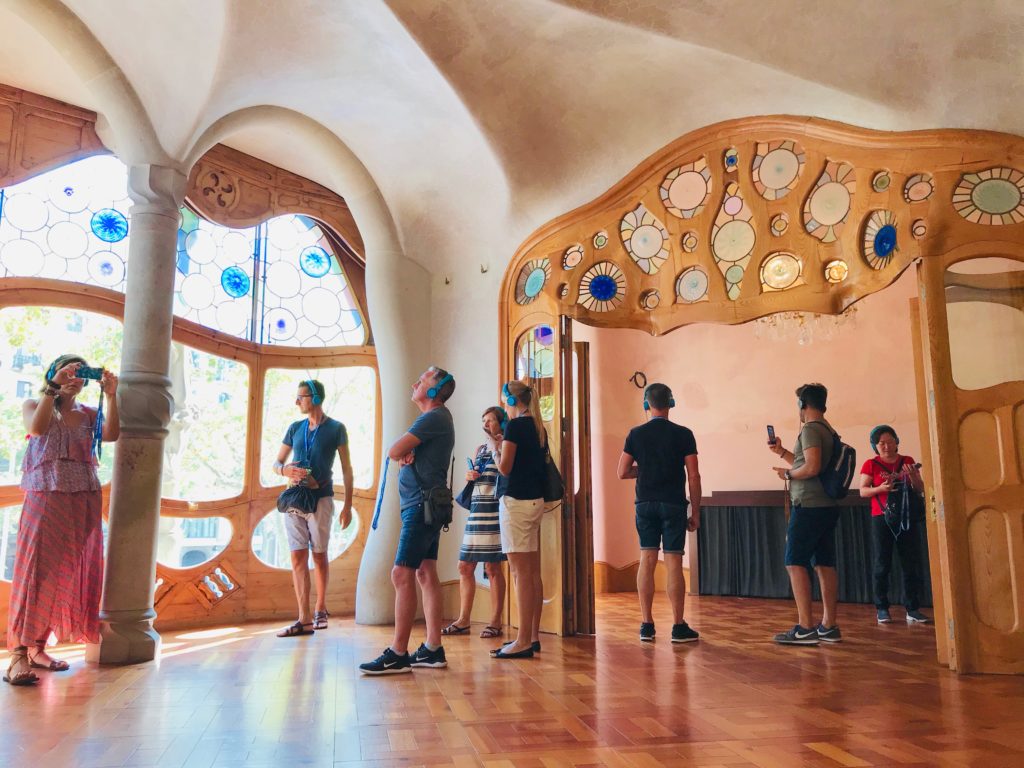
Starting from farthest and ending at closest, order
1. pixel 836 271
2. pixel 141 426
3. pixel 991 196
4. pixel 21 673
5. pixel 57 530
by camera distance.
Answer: pixel 836 271 → pixel 141 426 → pixel 991 196 → pixel 57 530 → pixel 21 673

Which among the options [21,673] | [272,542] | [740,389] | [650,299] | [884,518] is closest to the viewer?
[21,673]

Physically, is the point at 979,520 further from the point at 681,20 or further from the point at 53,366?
the point at 53,366

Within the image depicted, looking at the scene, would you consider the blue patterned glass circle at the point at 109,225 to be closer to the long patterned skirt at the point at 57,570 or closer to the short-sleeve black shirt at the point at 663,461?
the long patterned skirt at the point at 57,570

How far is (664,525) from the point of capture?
4773 mm

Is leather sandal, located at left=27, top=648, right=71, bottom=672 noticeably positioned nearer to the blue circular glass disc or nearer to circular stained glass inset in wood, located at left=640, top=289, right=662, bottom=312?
the blue circular glass disc

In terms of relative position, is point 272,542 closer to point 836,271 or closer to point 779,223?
point 779,223

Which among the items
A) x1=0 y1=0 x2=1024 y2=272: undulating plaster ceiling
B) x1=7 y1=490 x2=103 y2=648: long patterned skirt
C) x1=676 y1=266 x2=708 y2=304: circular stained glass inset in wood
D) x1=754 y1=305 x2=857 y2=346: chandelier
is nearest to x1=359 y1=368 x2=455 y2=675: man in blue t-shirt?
x1=7 y1=490 x2=103 y2=648: long patterned skirt

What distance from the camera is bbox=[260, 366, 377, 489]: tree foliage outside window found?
6613mm

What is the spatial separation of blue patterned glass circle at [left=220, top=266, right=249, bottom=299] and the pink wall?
3.78 meters

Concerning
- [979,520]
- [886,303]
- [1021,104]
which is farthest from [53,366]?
[886,303]

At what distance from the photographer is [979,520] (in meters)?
3.99

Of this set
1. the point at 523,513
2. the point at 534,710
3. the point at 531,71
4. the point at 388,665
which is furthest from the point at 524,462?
the point at 531,71

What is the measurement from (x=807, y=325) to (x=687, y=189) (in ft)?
9.84

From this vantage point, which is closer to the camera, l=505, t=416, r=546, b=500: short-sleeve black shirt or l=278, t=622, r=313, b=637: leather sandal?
l=505, t=416, r=546, b=500: short-sleeve black shirt
